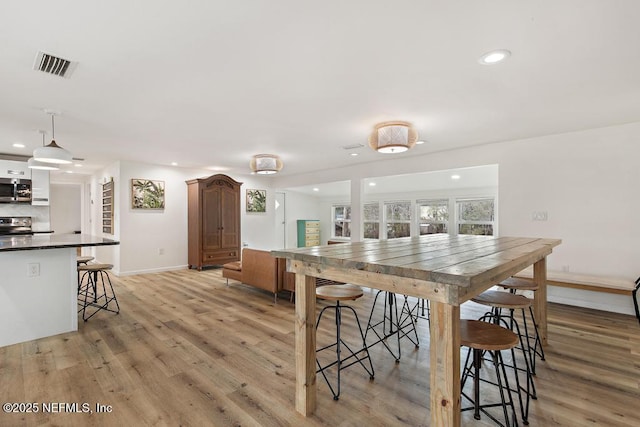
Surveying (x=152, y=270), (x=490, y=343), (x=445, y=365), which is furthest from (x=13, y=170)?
(x=490, y=343)

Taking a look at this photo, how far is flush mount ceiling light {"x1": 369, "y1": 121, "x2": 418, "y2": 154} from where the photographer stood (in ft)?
10.9

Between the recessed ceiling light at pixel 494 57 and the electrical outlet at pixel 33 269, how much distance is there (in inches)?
172

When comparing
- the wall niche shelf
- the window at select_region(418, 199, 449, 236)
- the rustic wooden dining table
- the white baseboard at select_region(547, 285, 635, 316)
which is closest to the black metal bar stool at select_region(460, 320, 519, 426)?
the rustic wooden dining table

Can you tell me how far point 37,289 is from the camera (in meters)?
2.88

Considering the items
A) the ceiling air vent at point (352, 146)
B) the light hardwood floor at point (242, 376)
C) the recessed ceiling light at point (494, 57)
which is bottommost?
the light hardwood floor at point (242, 376)

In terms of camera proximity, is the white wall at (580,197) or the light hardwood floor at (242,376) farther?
the white wall at (580,197)

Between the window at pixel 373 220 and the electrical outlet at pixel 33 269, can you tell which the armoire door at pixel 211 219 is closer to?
the electrical outlet at pixel 33 269

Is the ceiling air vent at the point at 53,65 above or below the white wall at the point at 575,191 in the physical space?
above

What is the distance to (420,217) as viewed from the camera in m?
7.79

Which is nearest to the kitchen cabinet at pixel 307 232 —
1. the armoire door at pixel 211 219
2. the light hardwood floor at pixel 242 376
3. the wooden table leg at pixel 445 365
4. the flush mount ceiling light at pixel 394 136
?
→ the armoire door at pixel 211 219

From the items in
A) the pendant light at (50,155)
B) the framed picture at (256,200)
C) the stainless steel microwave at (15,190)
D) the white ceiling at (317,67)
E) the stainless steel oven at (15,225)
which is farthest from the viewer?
the framed picture at (256,200)

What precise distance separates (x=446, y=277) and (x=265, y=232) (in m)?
7.33

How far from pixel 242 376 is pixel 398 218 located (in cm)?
679

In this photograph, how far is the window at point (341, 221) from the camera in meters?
9.98
